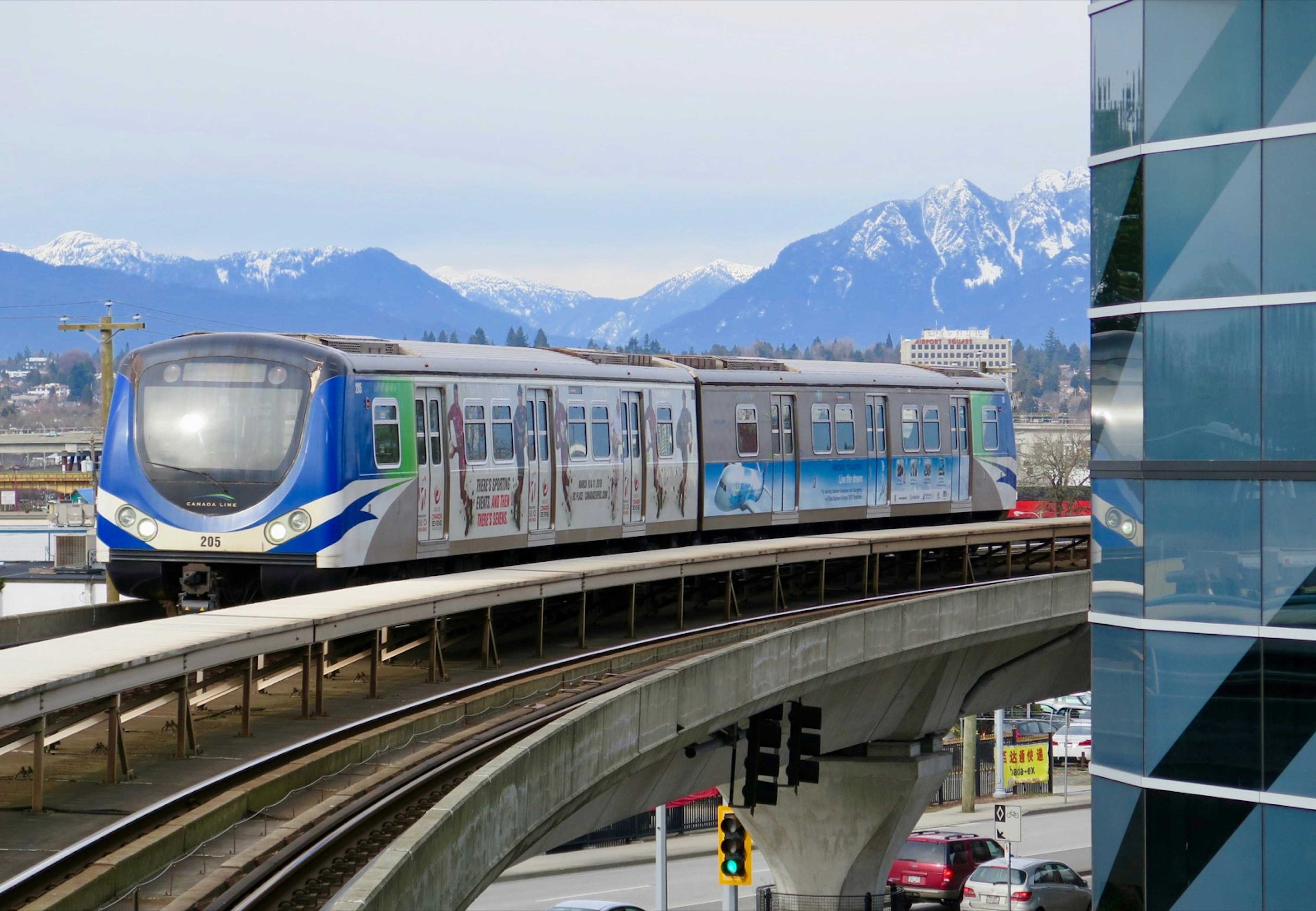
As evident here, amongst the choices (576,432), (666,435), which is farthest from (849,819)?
(576,432)

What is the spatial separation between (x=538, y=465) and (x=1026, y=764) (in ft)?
103

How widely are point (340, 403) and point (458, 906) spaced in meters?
8.73

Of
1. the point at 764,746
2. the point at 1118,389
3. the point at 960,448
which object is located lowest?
the point at 764,746

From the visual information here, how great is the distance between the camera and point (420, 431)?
1964 centimetres

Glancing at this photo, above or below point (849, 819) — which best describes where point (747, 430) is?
above

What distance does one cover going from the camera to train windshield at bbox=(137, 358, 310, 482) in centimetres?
1828

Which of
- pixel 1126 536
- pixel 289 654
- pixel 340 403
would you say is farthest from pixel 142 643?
pixel 1126 536

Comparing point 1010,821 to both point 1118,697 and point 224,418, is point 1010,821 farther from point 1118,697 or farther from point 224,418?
point 224,418

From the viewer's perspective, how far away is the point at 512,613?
2108cm

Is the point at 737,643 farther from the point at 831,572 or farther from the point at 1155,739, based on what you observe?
the point at 831,572

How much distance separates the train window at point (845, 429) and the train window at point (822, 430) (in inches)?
7.0

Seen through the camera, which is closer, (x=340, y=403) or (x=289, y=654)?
(x=289, y=654)

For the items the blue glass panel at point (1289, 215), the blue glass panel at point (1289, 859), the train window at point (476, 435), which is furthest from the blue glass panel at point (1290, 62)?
the train window at point (476, 435)

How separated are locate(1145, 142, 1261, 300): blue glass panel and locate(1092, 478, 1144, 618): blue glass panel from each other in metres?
1.71
